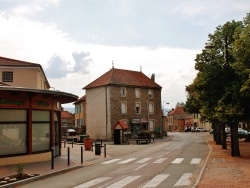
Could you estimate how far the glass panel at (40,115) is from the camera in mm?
21638

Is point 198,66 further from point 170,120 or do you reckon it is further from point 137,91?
point 170,120

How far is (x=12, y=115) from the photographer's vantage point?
20.2m

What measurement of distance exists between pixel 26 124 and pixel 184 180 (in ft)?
34.3

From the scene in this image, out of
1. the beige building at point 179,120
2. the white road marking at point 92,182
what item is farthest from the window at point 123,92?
the beige building at point 179,120

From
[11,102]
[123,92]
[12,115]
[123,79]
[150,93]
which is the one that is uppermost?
[123,79]

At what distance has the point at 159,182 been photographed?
45.9 ft

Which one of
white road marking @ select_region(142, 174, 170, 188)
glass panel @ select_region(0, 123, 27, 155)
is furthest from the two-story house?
white road marking @ select_region(142, 174, 170, 188)

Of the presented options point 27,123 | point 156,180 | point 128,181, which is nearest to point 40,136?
point 27,123

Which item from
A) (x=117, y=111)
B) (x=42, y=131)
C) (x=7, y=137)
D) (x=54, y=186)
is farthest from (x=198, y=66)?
(x=117, y=111)

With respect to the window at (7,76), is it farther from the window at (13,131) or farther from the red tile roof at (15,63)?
the window at (13,131)

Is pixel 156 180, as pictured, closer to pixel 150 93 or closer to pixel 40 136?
pixel 40 136

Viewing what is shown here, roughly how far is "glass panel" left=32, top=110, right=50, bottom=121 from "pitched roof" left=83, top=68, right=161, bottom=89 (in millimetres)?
34636

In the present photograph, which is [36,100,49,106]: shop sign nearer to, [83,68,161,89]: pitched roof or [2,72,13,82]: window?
[2,72,13,82]: window

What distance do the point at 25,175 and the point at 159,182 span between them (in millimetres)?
5769
